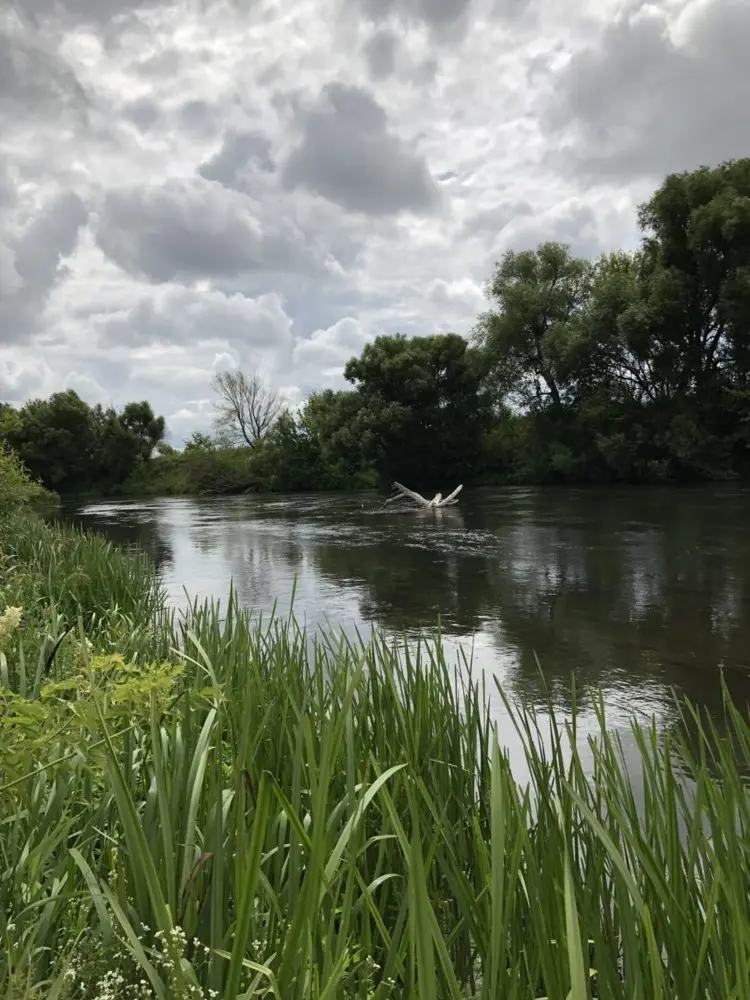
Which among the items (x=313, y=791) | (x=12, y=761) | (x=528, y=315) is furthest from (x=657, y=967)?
(x=528, y=315)

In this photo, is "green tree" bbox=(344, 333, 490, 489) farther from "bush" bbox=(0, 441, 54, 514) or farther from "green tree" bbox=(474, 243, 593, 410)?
"bush" bbox=(0, 441, 54, 514)

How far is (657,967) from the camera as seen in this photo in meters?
1.08

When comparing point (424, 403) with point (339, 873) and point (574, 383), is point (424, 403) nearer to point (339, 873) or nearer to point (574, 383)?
point (574, 383)

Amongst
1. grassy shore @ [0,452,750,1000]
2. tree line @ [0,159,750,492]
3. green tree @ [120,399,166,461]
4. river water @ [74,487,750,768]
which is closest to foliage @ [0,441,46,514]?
river water @ [74,487,750,768]

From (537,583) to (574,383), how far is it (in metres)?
24.0

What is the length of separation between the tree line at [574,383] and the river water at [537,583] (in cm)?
797

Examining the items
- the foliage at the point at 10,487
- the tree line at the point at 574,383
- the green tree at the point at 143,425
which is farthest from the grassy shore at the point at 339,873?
the green tree at the point at 143,425

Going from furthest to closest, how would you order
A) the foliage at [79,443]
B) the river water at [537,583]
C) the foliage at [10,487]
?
the foliage at [79,443] < the foliage at [10,487] < the river water at [537,583]

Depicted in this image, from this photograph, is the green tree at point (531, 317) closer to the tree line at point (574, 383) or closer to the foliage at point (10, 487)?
the tree line at point (574, 383)

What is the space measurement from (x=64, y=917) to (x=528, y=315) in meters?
33.2

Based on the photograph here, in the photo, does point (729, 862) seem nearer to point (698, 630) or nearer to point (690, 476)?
point (698, 630)

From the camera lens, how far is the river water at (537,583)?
5.91 meters

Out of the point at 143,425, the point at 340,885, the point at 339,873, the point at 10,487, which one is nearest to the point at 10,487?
the point at 10,487

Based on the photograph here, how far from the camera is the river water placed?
591 cm
